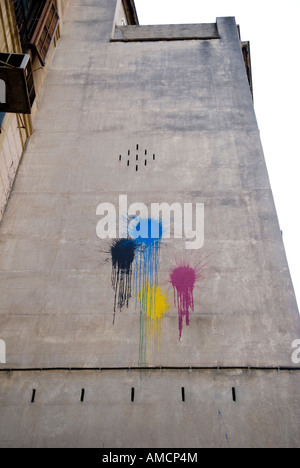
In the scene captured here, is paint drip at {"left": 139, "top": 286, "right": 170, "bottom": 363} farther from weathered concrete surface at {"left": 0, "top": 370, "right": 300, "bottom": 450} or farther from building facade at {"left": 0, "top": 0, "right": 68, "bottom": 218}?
building facade at {"left": 0, "top": 0, "right": 68, "bottom": 218}

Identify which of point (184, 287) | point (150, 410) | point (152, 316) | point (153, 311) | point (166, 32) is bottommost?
point (150, 410)

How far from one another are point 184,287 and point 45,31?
10218 mm

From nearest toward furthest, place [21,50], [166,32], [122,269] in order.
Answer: [122,269]
[21,50]
[166,32]

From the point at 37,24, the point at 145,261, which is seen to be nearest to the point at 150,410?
the point at 145,261

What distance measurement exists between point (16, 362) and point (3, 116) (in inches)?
252

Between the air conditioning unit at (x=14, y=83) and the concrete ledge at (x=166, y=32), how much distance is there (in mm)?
8023

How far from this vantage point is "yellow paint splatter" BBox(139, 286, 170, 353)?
929 cm

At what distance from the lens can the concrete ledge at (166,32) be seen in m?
16.5

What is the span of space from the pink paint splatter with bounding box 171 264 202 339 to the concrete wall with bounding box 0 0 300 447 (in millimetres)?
132

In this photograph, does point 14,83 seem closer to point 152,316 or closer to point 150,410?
point 152,316

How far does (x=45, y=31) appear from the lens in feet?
46.3

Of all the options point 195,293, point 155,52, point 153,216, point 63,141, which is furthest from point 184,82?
point 195,293

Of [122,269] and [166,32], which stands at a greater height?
[166,32]

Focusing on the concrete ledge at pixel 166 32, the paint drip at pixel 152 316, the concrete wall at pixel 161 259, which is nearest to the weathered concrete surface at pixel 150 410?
the concrete wall at pixel 161 259
